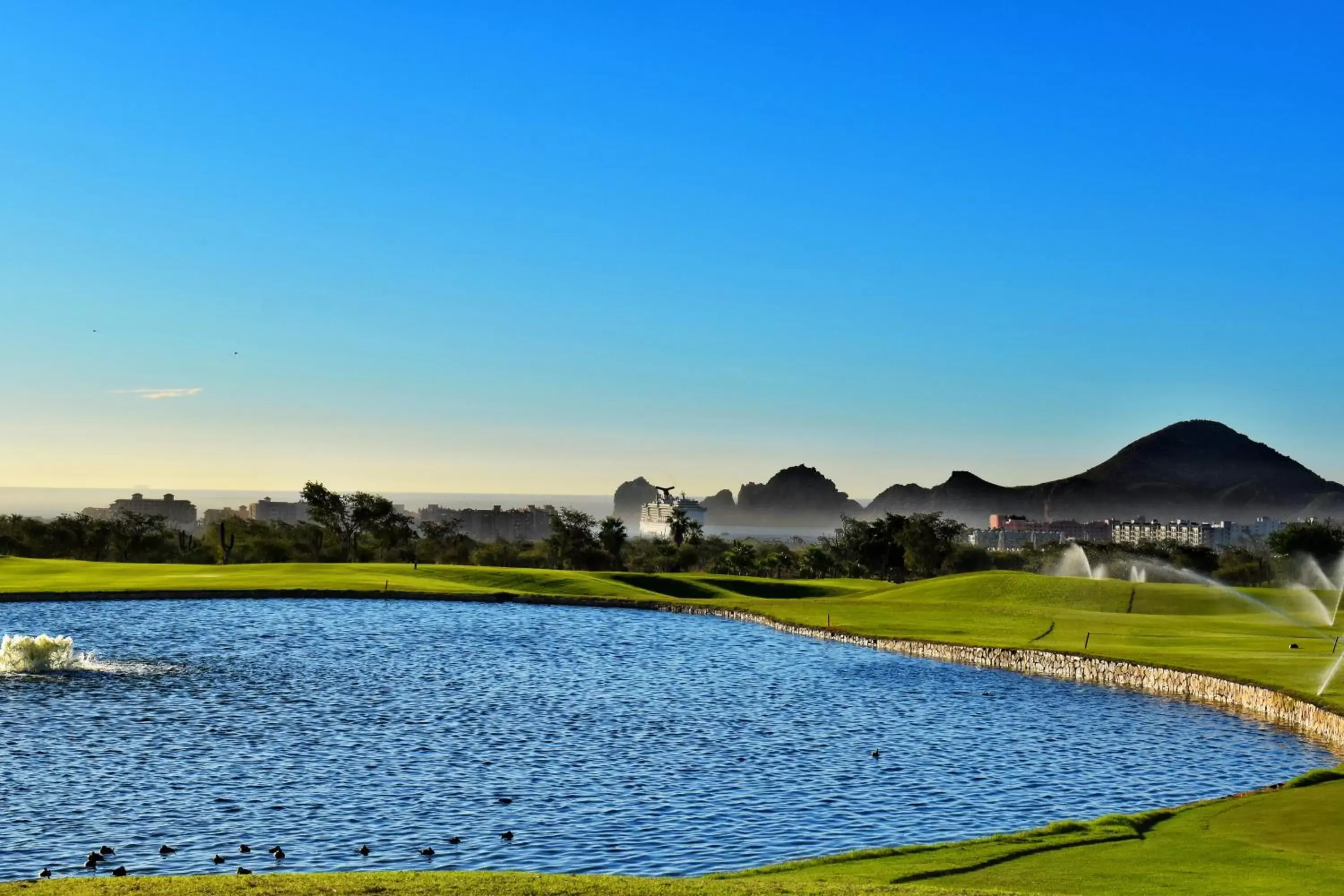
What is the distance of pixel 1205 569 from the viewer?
14800 centimetres

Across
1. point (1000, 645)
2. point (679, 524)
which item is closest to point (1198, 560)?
point (679, 524)

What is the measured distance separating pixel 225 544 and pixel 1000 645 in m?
102

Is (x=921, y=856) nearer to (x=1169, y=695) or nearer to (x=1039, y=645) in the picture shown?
(x=1169, y=695)

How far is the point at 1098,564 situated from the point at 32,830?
140 metres

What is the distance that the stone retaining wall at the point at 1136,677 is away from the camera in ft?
143

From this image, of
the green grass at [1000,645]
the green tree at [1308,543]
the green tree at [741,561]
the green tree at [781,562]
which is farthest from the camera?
the green tree at [781,562]

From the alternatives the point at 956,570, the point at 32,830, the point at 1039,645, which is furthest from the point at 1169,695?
the point at 956,570

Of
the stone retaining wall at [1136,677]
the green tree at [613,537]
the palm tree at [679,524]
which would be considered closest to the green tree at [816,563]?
the palm tree at [679,524]

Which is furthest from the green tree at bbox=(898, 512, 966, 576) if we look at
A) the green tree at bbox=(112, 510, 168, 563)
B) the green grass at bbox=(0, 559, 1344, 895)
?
the green tree at bbox=(112, 510, 168, 563)

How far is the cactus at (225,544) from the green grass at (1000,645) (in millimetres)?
22616

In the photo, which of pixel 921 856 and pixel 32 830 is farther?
pixel 32 830

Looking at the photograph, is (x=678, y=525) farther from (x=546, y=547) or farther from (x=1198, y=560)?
(x=1198, y=560)

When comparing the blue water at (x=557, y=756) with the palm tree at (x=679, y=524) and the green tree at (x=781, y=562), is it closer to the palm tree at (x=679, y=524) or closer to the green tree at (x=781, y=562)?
the green tree at (x=781, y=562)

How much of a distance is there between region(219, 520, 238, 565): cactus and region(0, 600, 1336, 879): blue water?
2892 inches
